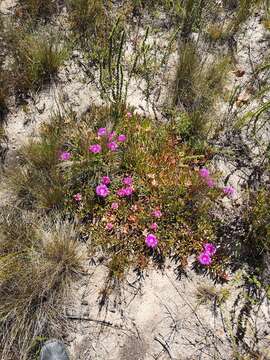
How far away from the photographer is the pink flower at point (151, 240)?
3.21 m

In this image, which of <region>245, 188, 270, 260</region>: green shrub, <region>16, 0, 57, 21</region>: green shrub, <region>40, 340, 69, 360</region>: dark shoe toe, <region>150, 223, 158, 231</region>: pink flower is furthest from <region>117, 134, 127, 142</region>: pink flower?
<region>16, 0, 57, 21</region>: green shrub

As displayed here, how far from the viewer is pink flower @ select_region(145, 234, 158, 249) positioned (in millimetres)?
3207

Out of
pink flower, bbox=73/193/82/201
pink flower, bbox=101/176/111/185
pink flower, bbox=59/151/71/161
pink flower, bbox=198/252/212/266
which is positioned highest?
pink flower, bbox=59/151/71/161

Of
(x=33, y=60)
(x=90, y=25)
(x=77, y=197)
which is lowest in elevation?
(x=77, y=197)

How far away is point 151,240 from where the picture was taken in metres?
3.22

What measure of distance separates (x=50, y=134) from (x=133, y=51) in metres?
1.49

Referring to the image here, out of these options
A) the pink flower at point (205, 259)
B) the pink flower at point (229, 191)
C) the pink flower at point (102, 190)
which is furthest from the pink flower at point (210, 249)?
the pink flower at point (102, 190)

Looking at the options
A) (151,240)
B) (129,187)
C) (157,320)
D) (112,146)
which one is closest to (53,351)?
(157,320)

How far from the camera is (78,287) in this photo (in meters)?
3.13

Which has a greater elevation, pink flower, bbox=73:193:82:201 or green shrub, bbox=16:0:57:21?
green shrub, bbox=16:0:57:21

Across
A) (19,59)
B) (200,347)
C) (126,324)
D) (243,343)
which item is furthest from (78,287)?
(19,59)

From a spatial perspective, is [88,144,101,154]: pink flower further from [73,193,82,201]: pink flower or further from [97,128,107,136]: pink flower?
[73,193,82,201]: pink flower

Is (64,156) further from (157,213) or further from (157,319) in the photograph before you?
(157,319)

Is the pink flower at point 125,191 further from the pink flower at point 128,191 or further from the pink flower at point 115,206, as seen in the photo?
the pink flower at point 115,206
